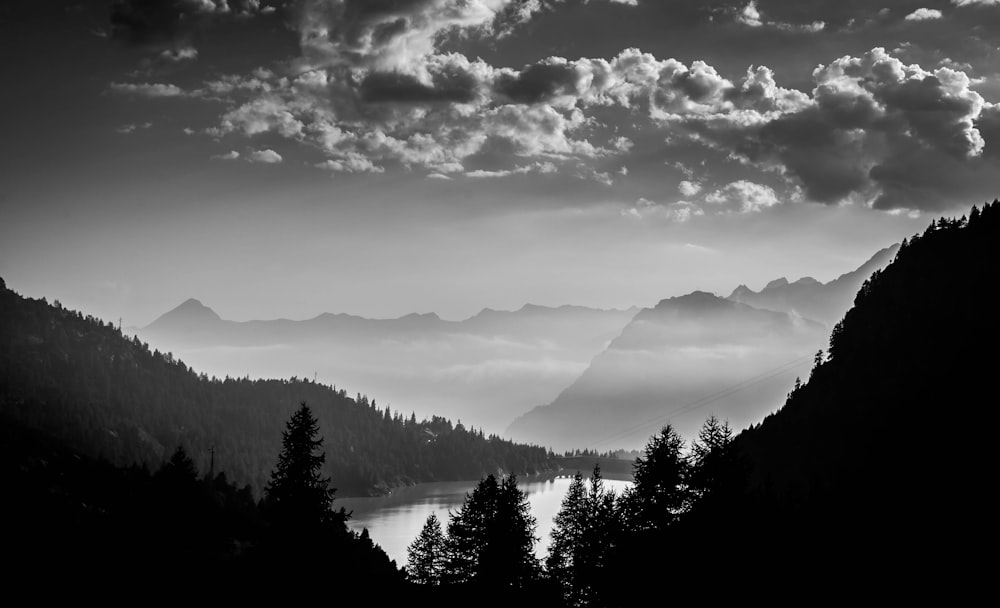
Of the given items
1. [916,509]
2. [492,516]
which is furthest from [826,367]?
[492,516]

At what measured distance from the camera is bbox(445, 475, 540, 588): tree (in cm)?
6053

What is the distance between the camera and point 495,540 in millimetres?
60938

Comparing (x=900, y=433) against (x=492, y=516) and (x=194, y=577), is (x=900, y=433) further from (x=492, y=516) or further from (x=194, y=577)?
(x=194, y=577)

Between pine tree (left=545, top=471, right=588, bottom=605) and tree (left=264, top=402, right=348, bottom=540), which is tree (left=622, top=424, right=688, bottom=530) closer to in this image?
pine tree (left=545, top=471, right=588, bottom=605)

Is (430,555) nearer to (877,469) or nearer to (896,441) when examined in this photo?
(877,469)

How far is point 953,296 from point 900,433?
152 ft

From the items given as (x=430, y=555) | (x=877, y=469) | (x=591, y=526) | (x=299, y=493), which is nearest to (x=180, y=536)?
(x=430, y=555)

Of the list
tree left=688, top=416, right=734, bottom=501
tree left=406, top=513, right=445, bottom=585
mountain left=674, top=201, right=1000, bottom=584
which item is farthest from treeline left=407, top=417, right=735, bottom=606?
mountain left=674, top=201, right=1000, bottom=584

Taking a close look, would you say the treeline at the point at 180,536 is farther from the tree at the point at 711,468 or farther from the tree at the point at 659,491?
the tree at the point at 711,468

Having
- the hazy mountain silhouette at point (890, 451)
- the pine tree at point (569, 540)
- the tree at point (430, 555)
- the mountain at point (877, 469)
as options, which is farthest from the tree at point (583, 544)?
the tree at point (430, 555)

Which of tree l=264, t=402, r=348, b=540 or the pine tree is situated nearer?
tree l=264, t=402, r=348, b=540

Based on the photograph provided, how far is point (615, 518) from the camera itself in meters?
56.5

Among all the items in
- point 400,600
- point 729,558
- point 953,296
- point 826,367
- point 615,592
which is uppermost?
point 953,296

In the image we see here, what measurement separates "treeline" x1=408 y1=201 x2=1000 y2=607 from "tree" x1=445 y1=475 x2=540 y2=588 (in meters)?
0.15
